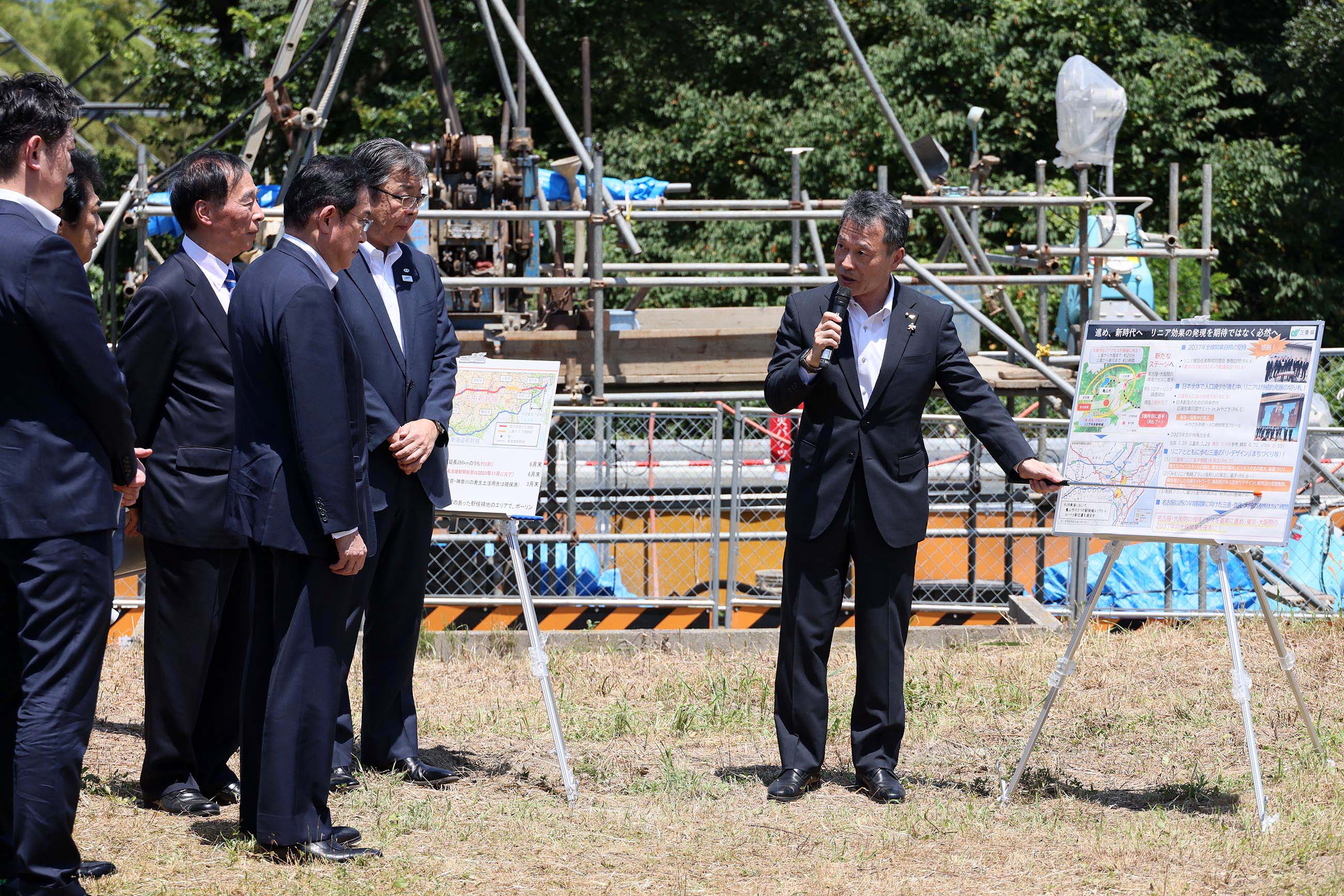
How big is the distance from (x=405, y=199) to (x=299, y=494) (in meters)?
1.22

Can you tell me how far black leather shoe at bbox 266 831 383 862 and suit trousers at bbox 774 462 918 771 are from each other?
1.53 meters

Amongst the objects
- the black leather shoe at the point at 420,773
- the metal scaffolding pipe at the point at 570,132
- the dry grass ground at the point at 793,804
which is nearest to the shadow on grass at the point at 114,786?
the dry grass ground at the point at 793,804

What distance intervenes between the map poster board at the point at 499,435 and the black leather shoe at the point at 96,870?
5.11 ft

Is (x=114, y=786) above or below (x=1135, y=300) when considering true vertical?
below

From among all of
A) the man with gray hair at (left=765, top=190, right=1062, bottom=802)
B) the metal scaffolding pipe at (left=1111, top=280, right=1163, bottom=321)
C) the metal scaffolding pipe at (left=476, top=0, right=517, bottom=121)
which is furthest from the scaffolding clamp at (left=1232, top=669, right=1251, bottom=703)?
the metal scaffolding pipe at (left=476, top=0, right=517, bottom=121)

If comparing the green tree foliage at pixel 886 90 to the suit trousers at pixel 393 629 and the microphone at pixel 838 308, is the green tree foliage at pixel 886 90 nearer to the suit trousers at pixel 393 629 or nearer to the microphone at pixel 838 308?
the suit trousers at pixel 393 629

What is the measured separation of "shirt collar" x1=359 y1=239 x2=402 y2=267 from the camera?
4.63m

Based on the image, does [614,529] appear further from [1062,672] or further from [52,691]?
[52,691]

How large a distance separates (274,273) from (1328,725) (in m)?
4.36

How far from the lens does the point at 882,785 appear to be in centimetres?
468

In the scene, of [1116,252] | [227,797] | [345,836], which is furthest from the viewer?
[1116,252]

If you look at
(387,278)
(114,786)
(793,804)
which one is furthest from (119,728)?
(793,804)

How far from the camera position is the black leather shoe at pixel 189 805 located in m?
4.37

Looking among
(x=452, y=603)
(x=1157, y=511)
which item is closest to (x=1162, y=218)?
(x=452, y=603)
